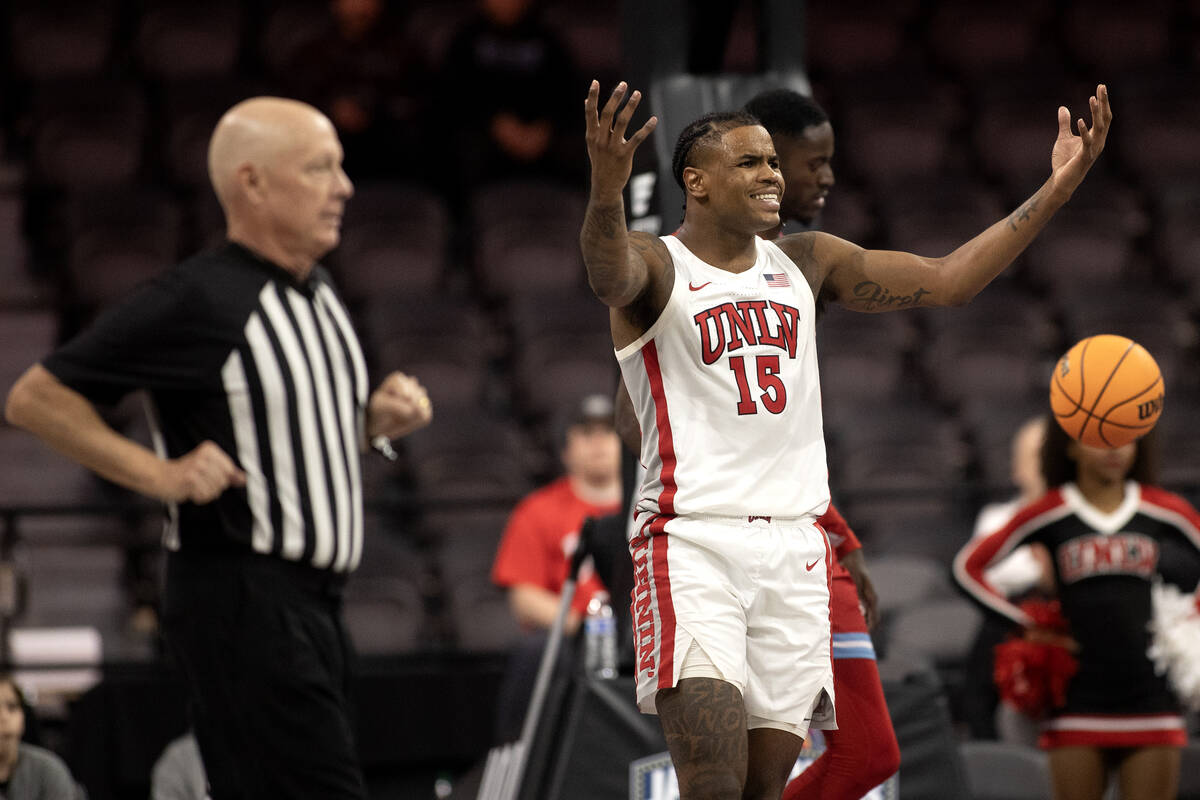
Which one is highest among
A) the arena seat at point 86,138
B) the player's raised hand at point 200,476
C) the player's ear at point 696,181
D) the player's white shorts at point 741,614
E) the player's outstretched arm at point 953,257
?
the arena seat at point 86,138

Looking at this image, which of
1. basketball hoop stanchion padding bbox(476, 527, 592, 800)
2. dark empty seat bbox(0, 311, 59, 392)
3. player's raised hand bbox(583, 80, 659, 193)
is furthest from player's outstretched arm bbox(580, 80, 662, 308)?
dark empty seat bbox(0, 311, 59, 392)

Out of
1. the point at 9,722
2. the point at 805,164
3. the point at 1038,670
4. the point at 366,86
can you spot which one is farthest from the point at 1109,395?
the point at 366,86

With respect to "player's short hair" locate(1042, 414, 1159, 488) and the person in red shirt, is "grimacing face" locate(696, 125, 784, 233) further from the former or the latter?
the person in red shirt

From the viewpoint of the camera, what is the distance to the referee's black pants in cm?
365

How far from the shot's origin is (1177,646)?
231 inches

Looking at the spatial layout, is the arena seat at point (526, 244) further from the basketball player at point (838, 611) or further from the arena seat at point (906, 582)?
the basketball player at point (838, 611)

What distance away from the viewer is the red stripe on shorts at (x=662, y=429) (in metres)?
3.55

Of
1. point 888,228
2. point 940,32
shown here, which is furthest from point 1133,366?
point 940,32

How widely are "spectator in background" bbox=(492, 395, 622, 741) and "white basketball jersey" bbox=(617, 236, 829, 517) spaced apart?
149 inches

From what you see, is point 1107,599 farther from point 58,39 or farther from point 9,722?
point 58,39

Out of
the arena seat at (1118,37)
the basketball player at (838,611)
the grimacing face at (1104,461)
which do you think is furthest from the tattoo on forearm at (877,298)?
the arena seat at (1118,37)

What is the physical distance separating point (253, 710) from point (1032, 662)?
10.5ft

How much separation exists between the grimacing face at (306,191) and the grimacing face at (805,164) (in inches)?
45.1

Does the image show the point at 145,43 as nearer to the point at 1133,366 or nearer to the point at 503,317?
the point at 503,317
